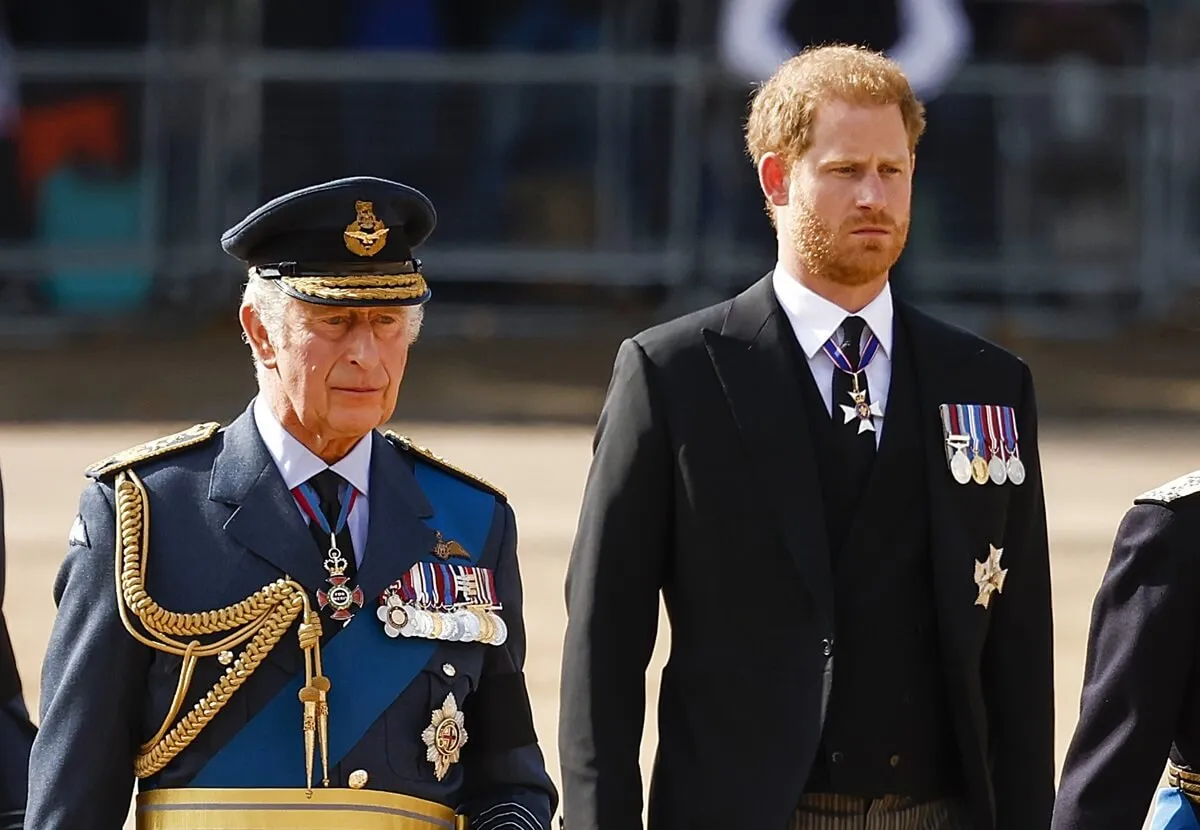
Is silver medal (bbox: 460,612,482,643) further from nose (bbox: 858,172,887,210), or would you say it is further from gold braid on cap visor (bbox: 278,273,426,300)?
nose (bbox: 858,172,887,210)

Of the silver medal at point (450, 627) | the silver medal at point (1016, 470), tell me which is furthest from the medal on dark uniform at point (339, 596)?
the silver medal at point (1016, 470)

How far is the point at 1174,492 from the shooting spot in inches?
132

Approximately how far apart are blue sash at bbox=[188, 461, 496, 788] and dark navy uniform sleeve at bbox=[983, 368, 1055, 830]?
90cm

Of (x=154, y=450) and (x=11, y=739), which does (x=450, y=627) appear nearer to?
(x=154, y=450)

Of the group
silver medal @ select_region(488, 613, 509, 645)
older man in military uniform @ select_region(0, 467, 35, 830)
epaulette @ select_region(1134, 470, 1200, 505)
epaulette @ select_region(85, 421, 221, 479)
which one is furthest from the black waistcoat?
older man in military uniform @ select_region(0, 467, 35, 830)

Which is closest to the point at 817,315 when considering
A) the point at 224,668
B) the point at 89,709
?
the point at 224,668

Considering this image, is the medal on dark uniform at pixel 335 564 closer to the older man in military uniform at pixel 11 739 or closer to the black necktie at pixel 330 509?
the black necktie at pixel 330 509

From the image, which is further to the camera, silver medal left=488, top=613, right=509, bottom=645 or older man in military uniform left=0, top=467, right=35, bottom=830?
older man in military uniform left=0, top=467, right=35, bottom=830

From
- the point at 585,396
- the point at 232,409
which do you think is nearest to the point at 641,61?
the point at 585,396

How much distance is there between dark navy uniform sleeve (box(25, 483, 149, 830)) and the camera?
126 inches

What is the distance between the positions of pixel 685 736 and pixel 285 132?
509 inches

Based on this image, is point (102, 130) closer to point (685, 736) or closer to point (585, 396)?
point (585, 396)

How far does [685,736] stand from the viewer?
3699 mm

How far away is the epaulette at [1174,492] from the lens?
3.35 metres
